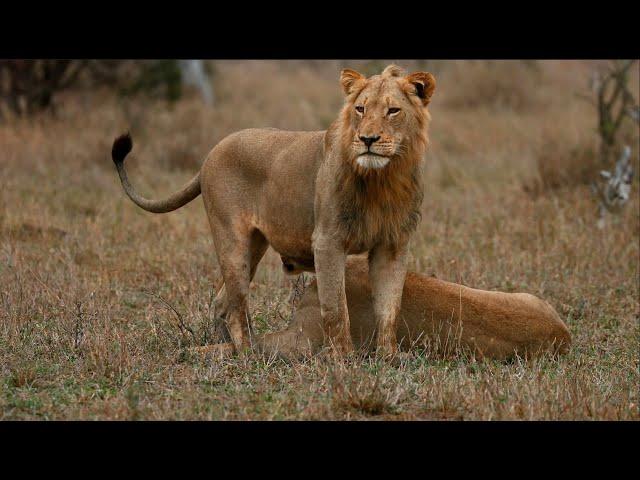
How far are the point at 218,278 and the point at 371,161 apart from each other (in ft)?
9.02

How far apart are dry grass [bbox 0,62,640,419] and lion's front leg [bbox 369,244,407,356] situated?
18 centimetres

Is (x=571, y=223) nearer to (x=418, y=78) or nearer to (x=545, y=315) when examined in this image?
(x=545, y=315)

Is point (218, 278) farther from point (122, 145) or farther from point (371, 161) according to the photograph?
point (371, 161)

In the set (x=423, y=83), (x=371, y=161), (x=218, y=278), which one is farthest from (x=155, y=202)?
(x=423, y=83)

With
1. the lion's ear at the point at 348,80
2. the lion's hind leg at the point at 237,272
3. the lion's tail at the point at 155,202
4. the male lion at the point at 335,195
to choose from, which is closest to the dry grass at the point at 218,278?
the lion's hind leg at the point at 237,272

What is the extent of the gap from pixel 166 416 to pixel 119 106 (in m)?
10.7

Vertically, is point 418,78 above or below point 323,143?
above

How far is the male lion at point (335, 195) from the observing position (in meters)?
5.07

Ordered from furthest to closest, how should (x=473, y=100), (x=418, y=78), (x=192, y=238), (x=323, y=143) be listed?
(x=473, y=100)
(x=192, y=238)
(x=323, y=143)
(x=418, y=78)

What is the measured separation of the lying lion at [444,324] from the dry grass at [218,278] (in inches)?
4.4

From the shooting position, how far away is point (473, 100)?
1719cm

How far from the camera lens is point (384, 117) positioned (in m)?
4.99

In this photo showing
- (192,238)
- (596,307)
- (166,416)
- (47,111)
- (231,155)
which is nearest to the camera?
(166,416)

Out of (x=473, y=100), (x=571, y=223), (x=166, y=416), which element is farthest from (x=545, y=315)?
(x=473, y=100)
